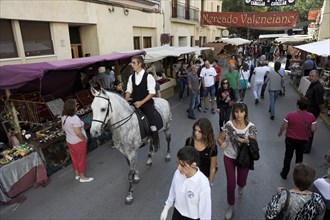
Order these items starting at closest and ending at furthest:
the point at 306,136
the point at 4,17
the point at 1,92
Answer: the point at 306,136 < the point at 1,92 < the point at 4,17

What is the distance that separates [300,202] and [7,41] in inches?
333

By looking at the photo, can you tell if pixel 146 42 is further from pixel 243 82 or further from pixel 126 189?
pixel 126 189

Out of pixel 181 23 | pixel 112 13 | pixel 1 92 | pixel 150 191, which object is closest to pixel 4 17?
pixel 1 92

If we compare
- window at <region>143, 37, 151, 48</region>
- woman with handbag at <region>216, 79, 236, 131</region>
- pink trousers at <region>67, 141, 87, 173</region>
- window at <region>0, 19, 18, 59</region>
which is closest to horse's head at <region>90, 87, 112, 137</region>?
pink trousers at <region>67, 141, 87, 173</region>

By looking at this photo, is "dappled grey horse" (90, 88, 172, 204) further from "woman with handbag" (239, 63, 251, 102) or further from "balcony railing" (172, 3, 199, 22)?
"balcony railing" (172, 3, 199, 22)

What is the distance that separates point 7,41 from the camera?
734 centimetres

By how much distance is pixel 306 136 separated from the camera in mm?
4520

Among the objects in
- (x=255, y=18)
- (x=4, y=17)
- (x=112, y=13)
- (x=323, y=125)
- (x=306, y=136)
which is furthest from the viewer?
(x=255, y=18)

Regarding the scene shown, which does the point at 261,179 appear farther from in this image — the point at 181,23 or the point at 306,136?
the point at 181,23

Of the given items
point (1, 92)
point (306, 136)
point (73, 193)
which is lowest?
point (73, 193)

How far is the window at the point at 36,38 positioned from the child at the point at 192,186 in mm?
7571

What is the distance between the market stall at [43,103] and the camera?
4770 mm

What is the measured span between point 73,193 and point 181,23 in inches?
684

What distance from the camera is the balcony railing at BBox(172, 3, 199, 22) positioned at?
707 inches
